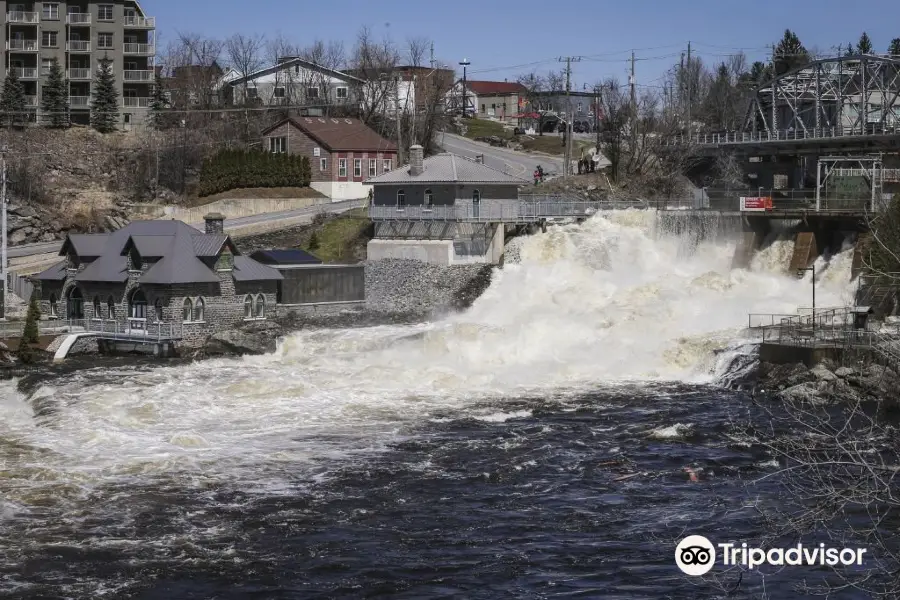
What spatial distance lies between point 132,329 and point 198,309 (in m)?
3.02

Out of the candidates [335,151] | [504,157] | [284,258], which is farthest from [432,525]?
[504,157]

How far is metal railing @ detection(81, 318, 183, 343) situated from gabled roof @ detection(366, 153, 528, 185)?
62.0ft

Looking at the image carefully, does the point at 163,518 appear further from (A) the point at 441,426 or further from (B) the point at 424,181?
(B) the point at 424,181

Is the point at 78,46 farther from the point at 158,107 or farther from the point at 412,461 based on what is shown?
the point at 412,461

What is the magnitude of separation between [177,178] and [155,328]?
3278 centimetres

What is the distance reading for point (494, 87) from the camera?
161m

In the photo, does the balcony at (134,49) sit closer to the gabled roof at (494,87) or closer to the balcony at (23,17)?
the balcony at (23,17)

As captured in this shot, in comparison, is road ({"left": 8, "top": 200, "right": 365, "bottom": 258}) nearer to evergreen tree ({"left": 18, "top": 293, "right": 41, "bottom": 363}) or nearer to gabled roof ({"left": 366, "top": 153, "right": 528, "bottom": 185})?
gabled roof ({"left": 366, "top": 153, "right": 528, "bottom": 185})

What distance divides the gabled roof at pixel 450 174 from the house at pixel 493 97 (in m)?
81.9

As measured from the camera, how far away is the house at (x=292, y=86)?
104 m

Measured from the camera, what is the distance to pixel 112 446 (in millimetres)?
36125

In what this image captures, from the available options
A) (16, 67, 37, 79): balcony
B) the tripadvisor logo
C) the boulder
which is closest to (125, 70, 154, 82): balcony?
(16, 67, 37, 79): balcony

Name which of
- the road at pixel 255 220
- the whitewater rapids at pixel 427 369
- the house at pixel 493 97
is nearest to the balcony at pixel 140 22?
the road at pixel 255 220

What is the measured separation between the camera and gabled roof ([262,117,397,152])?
83.2 m
